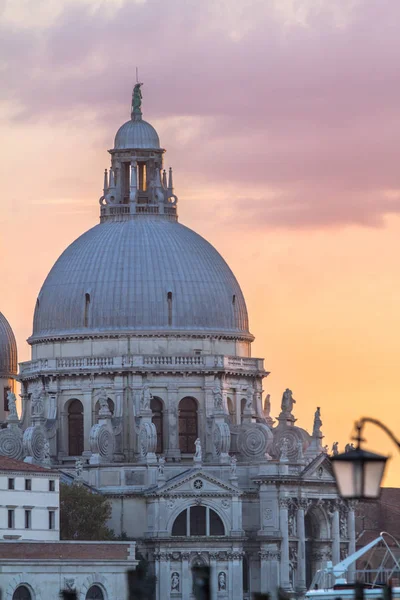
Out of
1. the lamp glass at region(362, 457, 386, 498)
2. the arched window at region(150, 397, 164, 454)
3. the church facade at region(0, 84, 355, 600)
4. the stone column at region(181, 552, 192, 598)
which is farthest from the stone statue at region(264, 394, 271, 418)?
the lamp glass at region(362, 457, 386, 498)

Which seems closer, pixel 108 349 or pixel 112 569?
pixel 112 569

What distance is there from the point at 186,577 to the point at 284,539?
6.75 m

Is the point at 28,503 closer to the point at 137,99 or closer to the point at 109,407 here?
the point at 109,407

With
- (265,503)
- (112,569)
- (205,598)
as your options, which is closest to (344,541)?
(265,503)

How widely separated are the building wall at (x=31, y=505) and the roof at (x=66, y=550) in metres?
2.91

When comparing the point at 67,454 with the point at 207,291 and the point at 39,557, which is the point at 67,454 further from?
the point at 39,557

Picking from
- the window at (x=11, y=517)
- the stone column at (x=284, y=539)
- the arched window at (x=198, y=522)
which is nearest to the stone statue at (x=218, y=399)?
the stone column at (x=284, y=539)

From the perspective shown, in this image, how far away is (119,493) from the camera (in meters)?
110

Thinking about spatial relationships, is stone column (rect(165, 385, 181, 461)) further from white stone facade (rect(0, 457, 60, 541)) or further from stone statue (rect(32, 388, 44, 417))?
white stone facade (rect(0, 457, 60, 541))

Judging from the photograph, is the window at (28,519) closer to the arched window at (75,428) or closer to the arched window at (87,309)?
the arched window at (75,428)

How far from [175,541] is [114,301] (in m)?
14.1

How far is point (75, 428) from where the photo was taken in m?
116

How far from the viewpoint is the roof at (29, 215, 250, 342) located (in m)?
116

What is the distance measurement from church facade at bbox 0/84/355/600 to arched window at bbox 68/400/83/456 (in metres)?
0.07
